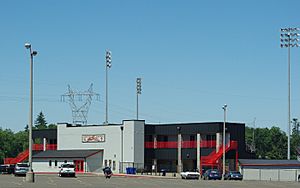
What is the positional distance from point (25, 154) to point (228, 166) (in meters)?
35.4

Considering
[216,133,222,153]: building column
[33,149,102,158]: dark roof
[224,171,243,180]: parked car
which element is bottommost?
[224,171,243,180]: parked car

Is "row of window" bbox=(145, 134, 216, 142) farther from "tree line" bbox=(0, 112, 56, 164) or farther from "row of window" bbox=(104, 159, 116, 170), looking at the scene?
"tree line" bbox=(0, 112, 56, 164)

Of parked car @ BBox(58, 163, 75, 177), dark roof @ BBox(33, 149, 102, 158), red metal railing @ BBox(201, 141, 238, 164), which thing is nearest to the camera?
parked car @ BBox(58, 163, 75, 177)

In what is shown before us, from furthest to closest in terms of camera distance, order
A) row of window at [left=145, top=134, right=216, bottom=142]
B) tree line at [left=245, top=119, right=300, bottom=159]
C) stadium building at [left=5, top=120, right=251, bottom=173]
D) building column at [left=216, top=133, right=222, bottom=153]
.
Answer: tree line at [left=245, top=119, right=300, bottom=159]
row of window at [left=145, top=134, right=216, bottom=142]
stadium building at [left=5, top=120, right=251, bottom=173]
building column at [left=216, top=133, right=222, bottom=153]

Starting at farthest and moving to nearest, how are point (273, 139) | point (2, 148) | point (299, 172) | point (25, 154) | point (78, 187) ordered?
point (273, 139)
point (2, 148)
point (25, 154)
point (299, 172)
point (78, 187)

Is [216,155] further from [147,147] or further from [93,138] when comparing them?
[93,138]

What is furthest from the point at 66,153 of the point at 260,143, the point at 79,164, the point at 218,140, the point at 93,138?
the point at 260,143

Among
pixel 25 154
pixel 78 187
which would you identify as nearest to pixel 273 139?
pixel 25 154

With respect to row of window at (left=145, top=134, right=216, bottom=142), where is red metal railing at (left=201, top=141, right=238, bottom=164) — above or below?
below

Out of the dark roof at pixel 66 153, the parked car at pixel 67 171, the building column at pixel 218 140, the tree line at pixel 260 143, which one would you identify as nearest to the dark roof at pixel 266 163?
the building column at pixel 218 140

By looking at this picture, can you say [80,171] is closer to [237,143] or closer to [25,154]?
[25,154]

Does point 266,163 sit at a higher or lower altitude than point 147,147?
lower

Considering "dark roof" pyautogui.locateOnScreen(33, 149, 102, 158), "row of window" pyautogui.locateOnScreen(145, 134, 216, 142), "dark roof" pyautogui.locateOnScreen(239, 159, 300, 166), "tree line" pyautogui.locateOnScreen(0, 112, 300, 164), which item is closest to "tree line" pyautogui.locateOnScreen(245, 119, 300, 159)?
"tree line" pyautogui.locateOnScreen(0, 112, 300, 164)

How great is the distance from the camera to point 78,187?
46.9 metres
